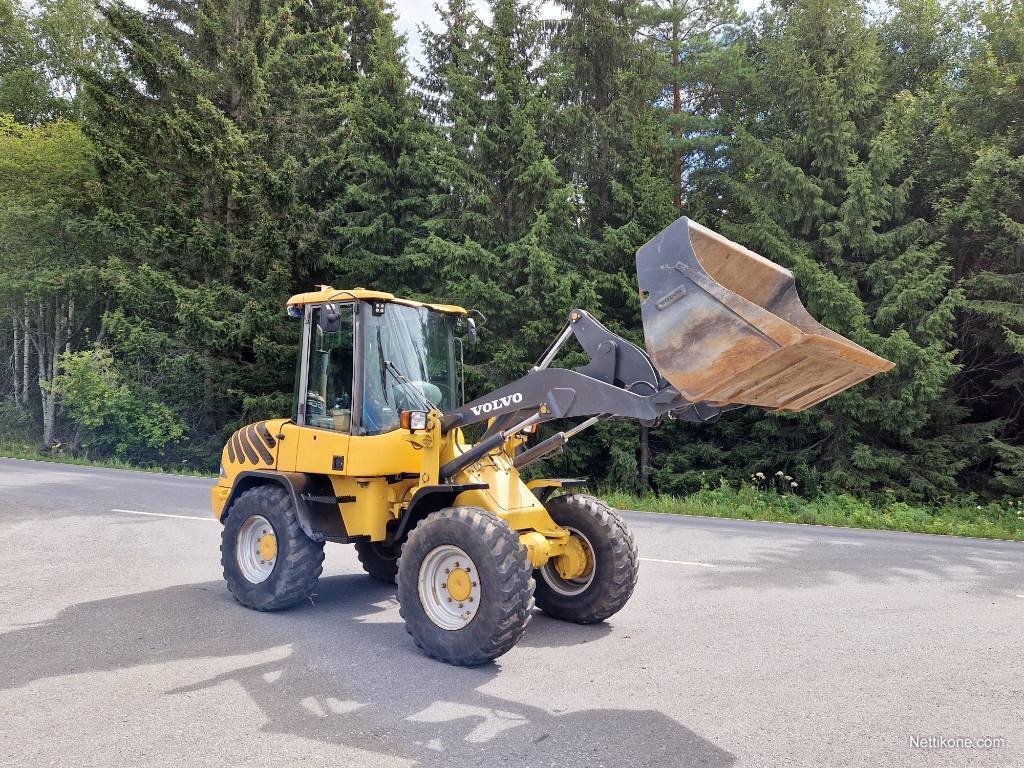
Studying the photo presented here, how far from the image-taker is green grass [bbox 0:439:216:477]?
19.7 metres

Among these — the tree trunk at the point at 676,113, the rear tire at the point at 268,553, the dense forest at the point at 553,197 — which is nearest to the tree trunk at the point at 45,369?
the dense forest at the point at 553,197

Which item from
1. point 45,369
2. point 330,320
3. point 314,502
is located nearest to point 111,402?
point 45,369

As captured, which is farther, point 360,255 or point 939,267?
point 360,255

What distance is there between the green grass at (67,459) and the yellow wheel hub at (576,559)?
14956 millimetres

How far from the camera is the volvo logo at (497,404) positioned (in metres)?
5.25

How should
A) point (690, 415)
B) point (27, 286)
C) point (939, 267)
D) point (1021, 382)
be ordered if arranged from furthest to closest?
1. point (27, 286)
2. point (1021, 382)
3. point (939, 267)
4. point (690, 415)

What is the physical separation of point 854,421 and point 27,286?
25.6 m

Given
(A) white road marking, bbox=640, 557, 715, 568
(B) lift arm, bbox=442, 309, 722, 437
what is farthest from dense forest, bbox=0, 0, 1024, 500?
(B) lift arm, bbox=442, 309, 722, 437

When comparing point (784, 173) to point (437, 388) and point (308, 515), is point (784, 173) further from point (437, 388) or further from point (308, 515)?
point (308, 515)

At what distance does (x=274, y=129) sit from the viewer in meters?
21.9

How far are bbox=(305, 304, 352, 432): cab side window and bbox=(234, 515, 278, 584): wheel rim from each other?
3.30ft

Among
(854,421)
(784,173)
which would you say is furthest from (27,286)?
(854,421)

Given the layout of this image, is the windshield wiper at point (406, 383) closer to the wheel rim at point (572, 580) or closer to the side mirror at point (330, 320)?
the side mirror at point (330, 320)

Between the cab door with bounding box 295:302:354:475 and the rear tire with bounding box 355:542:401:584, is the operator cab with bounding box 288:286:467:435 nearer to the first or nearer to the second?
the cab door with bounding box 295:302:354:475
